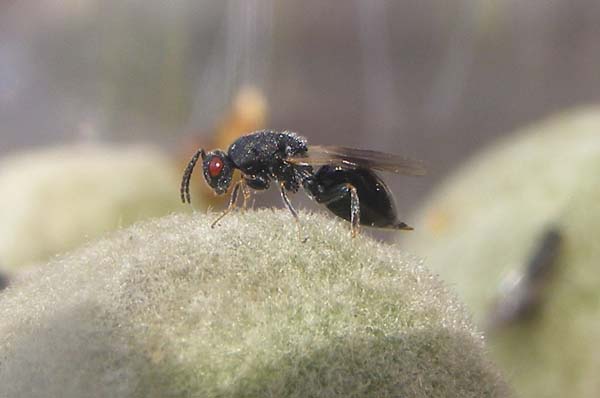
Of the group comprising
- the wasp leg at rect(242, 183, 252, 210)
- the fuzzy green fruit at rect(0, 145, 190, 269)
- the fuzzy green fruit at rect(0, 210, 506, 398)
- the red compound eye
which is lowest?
the fuzzy green fruit at rect(0, 145, 190, 269)

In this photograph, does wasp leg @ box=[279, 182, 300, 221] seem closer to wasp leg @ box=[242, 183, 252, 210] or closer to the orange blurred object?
wasp leg @ box=[242, 183, 252, 210]

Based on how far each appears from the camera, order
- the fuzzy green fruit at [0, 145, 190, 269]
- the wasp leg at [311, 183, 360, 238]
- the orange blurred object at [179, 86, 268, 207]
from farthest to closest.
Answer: the orange blurred object at [179, 86, 268, 207] < the fuzzy green fruit at [0, 145, 190, 269] < the wasp leg at [311, 183, 360, 238]

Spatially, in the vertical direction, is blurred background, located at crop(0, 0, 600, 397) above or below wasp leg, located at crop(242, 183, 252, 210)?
above

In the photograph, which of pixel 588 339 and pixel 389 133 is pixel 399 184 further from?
pixel 588 339

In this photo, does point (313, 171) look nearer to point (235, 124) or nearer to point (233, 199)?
point (233, 199)

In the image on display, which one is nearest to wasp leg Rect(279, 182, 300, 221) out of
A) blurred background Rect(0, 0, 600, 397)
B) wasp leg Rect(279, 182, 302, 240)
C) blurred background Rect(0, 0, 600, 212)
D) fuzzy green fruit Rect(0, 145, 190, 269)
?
wasp leg Rect(279, 182, 302, 240)

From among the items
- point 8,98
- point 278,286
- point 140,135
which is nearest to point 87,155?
point 140,135

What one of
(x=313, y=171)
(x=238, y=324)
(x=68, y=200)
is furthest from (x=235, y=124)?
(x=238, y=324)
